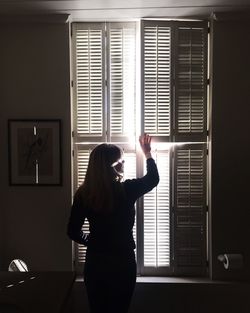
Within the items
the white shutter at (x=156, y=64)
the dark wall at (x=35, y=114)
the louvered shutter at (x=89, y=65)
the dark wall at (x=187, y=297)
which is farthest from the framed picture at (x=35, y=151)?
the dark wall at (x=187, y=297)

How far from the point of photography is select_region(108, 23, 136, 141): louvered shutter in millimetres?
2814

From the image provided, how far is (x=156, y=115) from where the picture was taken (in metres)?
2.78

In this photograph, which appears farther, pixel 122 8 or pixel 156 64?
pixel 156 64

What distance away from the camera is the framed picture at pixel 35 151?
273 cm

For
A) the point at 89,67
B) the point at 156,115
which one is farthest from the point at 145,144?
the point at 89,67

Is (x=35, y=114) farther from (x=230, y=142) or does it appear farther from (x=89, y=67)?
(x=230, y=142)

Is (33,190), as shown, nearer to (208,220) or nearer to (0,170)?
(0,170)

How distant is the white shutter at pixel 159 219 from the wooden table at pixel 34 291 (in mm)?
1069

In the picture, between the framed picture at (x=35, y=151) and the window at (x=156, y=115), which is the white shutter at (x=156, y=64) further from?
the framed picture at (x=35, y=151)

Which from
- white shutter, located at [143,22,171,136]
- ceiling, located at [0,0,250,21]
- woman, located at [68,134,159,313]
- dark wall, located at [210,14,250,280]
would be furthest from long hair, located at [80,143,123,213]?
ceiling, located at [0,0,250,21]

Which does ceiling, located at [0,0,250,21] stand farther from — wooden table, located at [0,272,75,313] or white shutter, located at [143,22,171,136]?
wooden table, located at [0,272,75,313]

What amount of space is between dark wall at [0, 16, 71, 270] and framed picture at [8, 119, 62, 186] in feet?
0.14

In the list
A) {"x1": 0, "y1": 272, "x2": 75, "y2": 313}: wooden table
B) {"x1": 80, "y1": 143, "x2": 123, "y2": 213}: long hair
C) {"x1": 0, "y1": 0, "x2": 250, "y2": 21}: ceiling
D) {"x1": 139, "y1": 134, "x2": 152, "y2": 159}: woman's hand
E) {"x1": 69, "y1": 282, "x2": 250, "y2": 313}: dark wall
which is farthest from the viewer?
{"x1": 69, "y1": 282, "x2": 250, "y2": 313}: dark wall

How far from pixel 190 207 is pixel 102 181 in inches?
38.2
